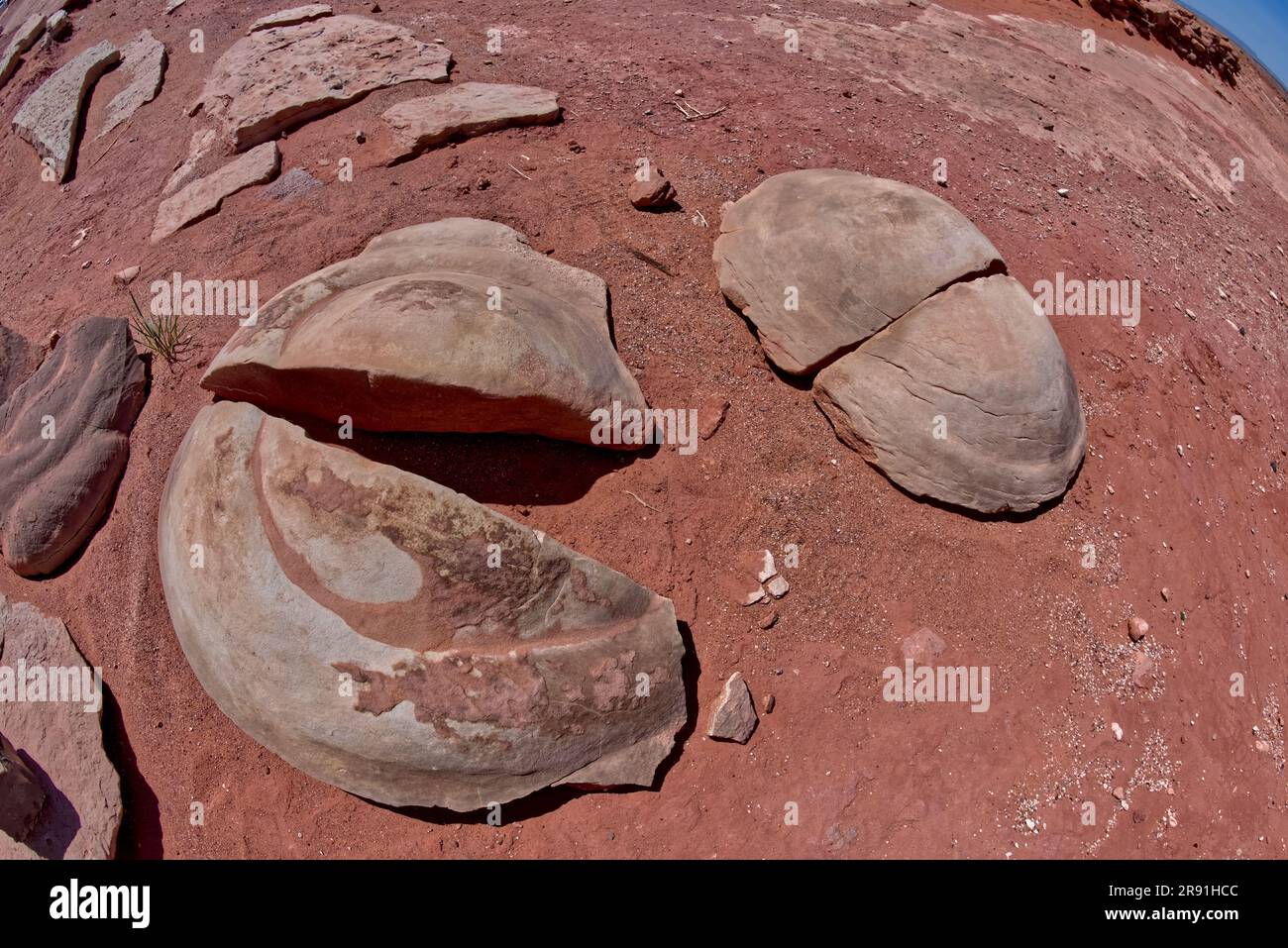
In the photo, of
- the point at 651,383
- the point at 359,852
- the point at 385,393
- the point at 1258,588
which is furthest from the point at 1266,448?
the point at 359,852

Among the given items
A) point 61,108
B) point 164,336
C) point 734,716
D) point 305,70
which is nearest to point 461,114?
point 305,70

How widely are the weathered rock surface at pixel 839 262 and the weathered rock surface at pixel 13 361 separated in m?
4.20

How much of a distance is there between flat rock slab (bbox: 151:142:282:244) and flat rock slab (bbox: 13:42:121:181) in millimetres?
1922

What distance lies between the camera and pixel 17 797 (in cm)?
287

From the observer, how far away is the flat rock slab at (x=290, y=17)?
5.99 m

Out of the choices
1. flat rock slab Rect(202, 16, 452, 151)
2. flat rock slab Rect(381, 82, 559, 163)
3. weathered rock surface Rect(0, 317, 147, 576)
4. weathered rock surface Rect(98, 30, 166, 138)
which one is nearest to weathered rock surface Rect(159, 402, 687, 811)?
weathered rock surface Rect(0, 317, 147, 576)

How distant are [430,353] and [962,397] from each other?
2.57 metres

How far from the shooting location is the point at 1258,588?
423 cm

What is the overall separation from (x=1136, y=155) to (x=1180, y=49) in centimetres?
516

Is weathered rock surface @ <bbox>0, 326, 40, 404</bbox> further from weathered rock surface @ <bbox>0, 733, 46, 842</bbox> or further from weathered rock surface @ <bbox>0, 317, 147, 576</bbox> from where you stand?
weathered rock surface @ <bbox>0, 733, 46, 842</bbox>

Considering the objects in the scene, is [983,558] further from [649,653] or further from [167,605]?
[167,605]

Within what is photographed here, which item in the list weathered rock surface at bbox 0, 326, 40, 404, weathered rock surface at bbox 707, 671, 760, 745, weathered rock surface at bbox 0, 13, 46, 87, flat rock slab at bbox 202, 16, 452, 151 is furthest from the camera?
weathered rock surface at bbox 0, 13, 46, 87

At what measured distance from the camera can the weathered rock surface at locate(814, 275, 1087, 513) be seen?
138 inches

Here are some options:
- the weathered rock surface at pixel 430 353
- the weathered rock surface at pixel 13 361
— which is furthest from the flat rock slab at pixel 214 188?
the weathered rock surface at pixel 430 353
